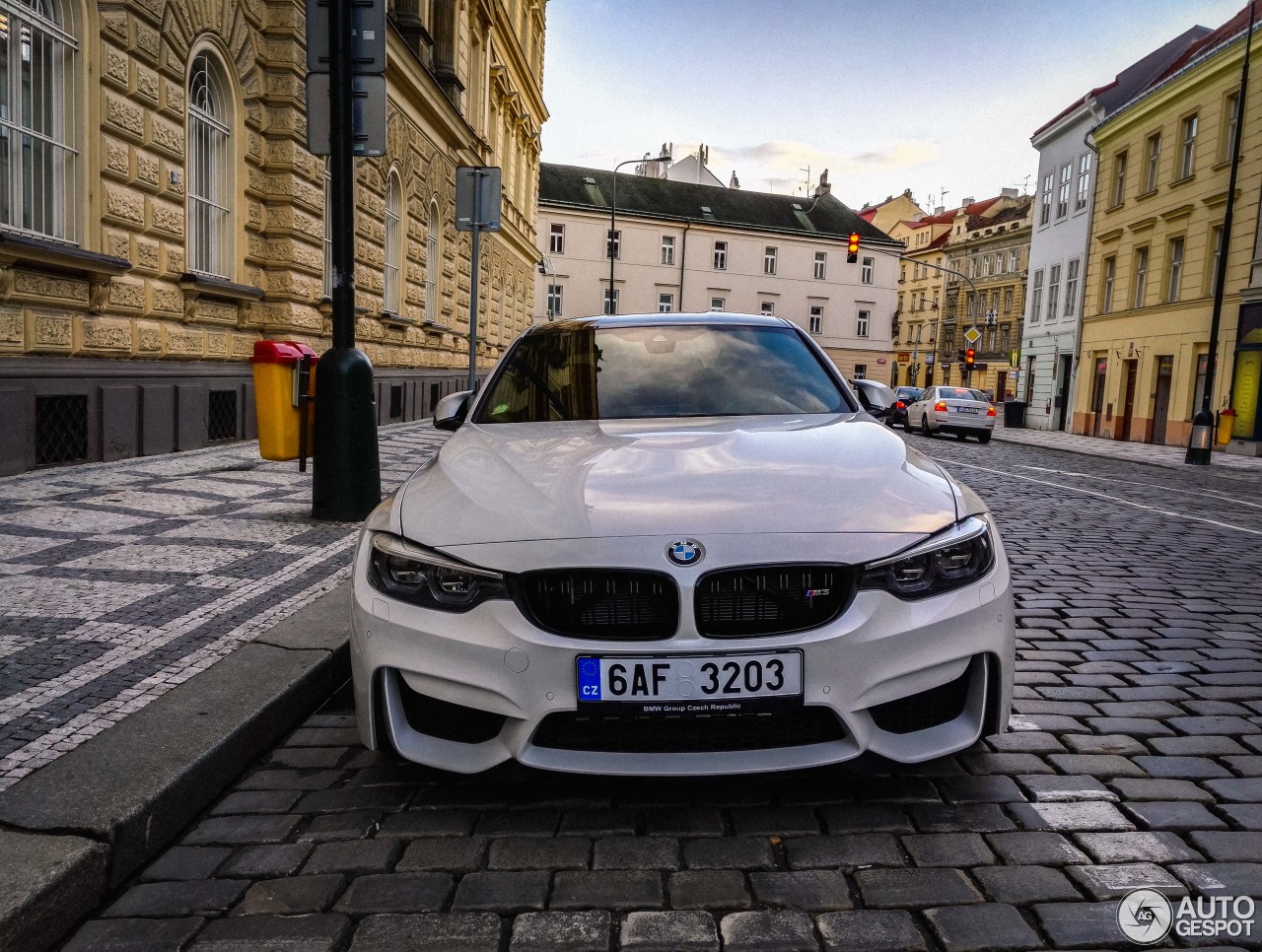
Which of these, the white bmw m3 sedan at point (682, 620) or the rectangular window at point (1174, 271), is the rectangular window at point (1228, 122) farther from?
the white bmw m3 sedan at point (682, 620)

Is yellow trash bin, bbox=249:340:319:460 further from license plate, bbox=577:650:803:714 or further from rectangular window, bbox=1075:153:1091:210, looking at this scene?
rectangular window, bbox=1075:153:1091:210

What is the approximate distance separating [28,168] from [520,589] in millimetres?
7549

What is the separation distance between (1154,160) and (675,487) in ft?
107

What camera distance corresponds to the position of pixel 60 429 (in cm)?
828

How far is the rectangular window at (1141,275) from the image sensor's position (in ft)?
98.7

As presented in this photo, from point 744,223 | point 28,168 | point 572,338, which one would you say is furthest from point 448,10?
point 744,223

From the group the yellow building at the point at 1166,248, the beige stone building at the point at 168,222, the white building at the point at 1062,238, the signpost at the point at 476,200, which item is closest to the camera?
the beige stone building at the point at 168,222

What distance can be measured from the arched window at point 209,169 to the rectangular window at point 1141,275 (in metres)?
26.7

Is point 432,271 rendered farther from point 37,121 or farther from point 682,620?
point 682,620

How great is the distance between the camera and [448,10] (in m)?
20.6

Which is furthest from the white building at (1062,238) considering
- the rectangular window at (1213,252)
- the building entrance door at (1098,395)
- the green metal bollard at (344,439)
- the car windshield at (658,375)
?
the car windshield at (658,375)

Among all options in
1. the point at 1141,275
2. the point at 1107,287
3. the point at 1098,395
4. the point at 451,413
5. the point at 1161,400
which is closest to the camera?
the point at 451,413

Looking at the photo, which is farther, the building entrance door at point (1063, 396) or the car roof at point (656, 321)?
the building entrance door at point (1063, 396)

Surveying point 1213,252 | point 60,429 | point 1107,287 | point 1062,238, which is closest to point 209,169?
point 60,429
